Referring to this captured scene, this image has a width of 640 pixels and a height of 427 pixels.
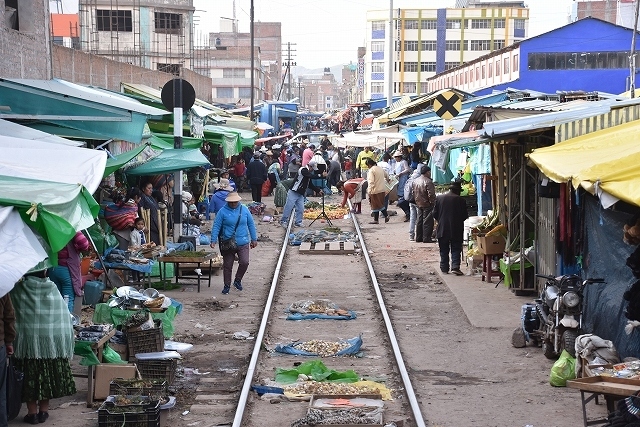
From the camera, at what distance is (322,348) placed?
1194cm

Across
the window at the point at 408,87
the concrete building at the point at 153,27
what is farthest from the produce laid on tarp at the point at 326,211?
the window at the point at 408,87

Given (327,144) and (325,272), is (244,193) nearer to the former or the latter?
(327,144)

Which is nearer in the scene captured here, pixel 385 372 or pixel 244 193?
pixel 385 372

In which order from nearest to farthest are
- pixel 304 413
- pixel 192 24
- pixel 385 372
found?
pixel 304 413 < pixel 385 372 < pixel 192 24

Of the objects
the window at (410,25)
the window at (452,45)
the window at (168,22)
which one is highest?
the window at (410,25)

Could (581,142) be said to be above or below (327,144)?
above

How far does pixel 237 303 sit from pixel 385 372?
5042 mm

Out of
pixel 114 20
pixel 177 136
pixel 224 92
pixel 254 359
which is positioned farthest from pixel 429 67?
pixel 254 359

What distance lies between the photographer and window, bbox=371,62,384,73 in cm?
11856

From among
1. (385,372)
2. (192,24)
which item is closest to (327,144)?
(192,24)

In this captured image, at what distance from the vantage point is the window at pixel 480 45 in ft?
359

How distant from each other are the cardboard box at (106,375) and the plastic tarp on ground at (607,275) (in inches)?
195

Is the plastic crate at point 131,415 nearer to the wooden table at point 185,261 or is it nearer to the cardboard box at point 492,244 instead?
the wooden table at point 185,261

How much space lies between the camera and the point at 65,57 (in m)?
21.0
